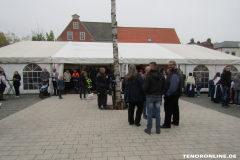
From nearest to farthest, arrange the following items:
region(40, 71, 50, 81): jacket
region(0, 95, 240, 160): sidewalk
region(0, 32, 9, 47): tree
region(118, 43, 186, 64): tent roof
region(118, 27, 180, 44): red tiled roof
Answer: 1. region(0, 95, 240, 160): sidewalk
2. region(40, 71, 50, 81): jacket
3. region(118, 43, 186, 64): tent roof
4. region(118, 27, 180, 44): red tiled roof
5. region(0, 32, 9, 47): tree

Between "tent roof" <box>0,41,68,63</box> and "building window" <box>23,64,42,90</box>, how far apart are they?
565 mm

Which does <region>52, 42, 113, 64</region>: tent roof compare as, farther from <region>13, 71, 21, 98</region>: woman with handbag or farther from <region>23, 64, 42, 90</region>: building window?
<region>13, 71, 21, 98</region>: woman with handbag

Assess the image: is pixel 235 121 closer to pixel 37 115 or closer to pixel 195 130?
pixel 195 130

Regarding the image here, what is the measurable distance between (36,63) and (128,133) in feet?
29.6

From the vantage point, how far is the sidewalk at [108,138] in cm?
328

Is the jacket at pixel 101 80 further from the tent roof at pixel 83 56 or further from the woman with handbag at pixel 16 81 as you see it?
the woman with handbag at pixel 16 81

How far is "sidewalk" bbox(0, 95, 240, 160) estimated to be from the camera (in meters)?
3.28

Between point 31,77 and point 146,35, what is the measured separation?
99.6ft

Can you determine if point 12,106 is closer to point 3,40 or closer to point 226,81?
point 226,81

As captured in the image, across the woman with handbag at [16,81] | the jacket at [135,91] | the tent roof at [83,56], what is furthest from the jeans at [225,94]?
the woman with handbag at [16,81]

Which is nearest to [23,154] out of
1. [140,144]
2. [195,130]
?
[140,144]

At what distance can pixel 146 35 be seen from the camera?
37.9m

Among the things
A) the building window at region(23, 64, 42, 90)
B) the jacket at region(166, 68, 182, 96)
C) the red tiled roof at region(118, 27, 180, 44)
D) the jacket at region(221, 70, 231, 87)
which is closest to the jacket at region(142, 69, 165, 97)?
the jacket at region(166, 68, 182, 96)

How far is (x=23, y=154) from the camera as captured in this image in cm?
325
